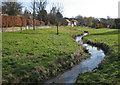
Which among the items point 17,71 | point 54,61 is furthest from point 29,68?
point 54,61

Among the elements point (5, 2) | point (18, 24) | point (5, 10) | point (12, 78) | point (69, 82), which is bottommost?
point (69, 82)

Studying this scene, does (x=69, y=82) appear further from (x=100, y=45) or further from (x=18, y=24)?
(x=18, y=24)

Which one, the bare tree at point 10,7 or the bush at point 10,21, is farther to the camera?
the bare tree at point 10,7

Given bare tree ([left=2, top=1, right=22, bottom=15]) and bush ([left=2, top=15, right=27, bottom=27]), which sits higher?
bare tree ([left=2, top=1, right=22, bottom=15])

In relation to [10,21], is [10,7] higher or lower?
higher

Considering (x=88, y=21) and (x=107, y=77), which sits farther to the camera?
(x=88, y=21)

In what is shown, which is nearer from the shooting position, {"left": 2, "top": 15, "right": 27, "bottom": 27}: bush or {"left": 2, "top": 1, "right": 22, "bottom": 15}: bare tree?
{"left": 2, "top": 15, "right": 27, "bottom": 27}: bush

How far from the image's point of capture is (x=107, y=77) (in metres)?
8.95

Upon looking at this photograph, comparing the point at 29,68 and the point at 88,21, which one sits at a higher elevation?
the point at 88,21

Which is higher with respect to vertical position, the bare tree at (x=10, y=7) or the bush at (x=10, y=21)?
the bare tree at (x=10, y=7)

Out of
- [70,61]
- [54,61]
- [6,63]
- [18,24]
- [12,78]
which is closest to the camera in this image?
[12,78]

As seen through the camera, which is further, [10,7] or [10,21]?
[10,7]

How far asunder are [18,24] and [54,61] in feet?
89.0

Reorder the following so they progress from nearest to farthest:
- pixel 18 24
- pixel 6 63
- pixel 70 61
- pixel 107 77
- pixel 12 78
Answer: pixel 12 78 → pixel 107 77 → pixel 6 63 → pixel 70 61 → pixel 18 24
